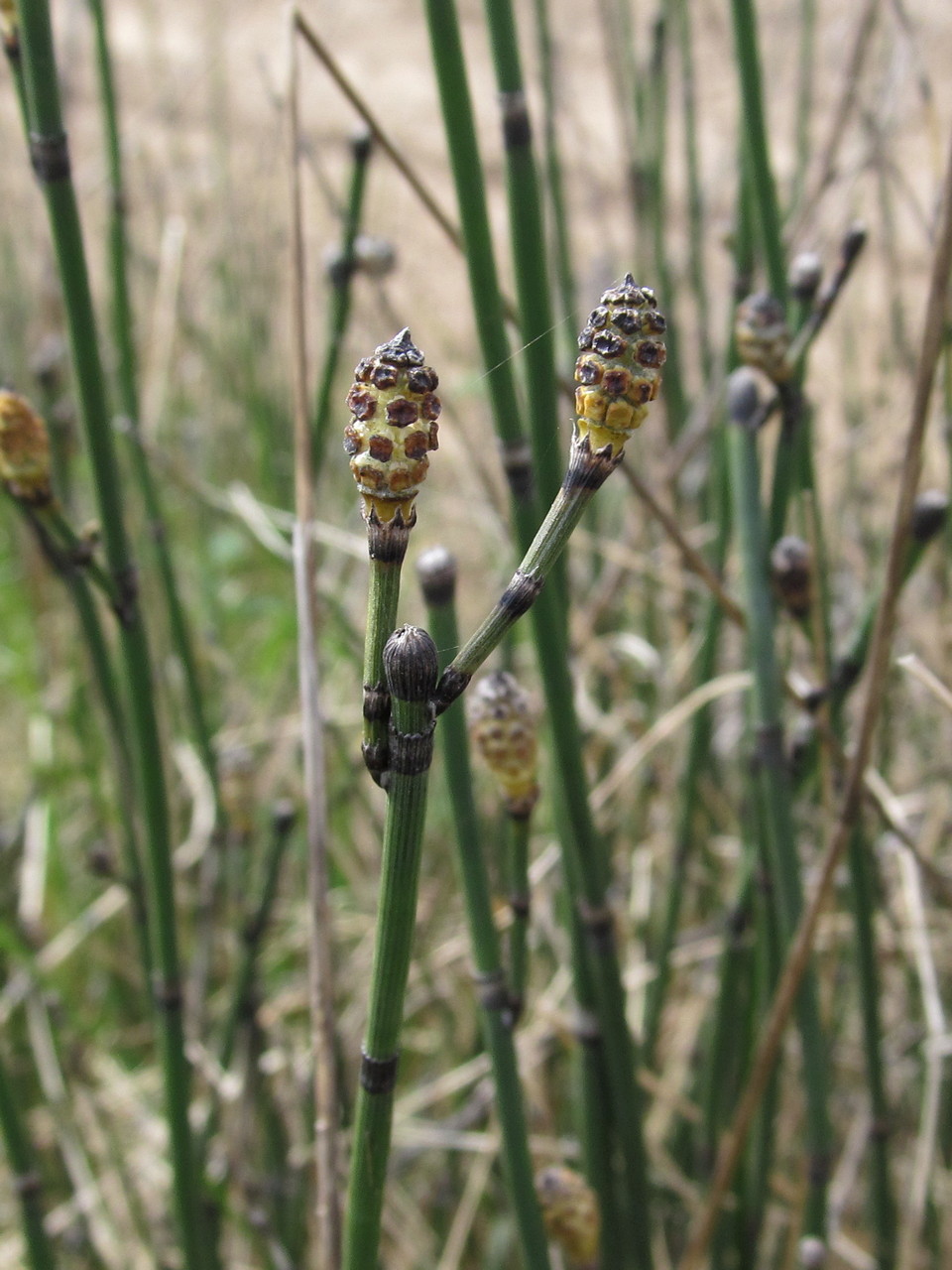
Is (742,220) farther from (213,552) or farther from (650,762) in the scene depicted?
(213,552)

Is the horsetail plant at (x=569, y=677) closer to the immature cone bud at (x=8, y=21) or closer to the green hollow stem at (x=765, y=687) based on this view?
the green hollow stem at (x=765, y=687)

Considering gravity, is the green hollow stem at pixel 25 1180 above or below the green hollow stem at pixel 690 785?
below

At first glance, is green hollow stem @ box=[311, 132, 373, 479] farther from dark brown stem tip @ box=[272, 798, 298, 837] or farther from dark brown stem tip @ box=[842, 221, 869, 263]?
dark brown stem tip @ box=[842, 221, 869, 263]

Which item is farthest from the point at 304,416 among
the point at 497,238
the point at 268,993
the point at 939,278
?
the point at 497,238

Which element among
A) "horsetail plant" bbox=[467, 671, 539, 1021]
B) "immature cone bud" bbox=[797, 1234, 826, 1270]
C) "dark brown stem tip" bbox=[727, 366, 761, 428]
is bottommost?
"immature cone bud" bbox=[797, 1234, 826, 1270]

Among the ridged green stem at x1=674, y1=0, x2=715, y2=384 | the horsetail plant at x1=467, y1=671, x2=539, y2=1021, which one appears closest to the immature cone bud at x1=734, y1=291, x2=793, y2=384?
the horsetail plant at x1=467, y1=671, x2=539, y2=1021

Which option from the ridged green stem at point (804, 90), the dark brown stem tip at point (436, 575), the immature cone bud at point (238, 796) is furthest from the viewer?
the ridged green stem at point (804, 90)

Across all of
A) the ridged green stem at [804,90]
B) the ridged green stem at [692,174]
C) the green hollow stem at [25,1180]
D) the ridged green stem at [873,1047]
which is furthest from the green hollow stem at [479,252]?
the ridged green stem at [804,90]
